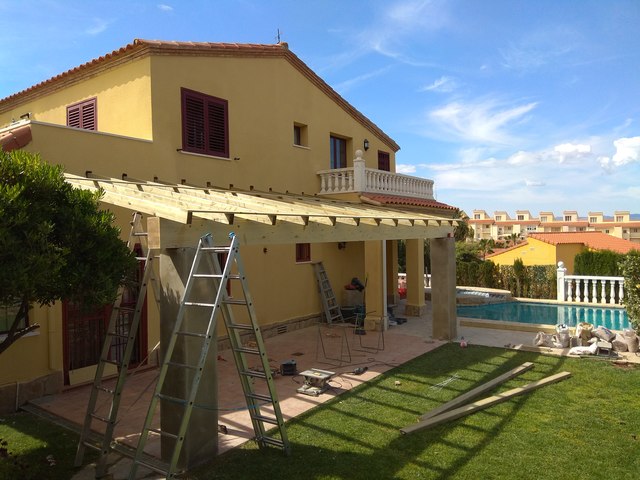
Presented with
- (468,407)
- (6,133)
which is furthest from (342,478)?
(6,133)

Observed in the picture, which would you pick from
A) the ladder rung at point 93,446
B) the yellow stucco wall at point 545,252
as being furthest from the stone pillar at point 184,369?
the yellow stucco wall at point 545,252

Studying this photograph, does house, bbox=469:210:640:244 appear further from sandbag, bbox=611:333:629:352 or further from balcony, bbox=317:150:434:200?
sandbag, bbox=611:333:629:352

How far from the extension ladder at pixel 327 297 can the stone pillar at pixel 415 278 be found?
338 cm

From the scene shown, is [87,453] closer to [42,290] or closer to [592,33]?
[42,290]

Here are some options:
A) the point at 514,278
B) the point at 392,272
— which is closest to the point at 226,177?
the point at 392,272

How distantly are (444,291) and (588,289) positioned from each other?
449 inches

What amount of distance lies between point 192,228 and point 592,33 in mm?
11322

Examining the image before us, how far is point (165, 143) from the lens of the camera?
12.1 meters

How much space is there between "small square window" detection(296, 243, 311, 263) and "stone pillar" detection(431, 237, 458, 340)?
4769 millimetres

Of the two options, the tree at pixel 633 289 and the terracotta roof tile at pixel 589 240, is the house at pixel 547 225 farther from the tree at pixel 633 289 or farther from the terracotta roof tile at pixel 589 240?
the tree at pixel 633 289

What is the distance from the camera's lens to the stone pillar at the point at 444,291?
14.5 m

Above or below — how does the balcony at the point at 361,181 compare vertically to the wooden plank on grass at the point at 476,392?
above

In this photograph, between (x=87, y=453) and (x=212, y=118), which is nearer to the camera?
(x=87, y=453)

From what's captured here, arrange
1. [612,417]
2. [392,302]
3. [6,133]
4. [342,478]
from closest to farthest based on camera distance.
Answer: [342,478], [612,417], [6,133], [392,302]
